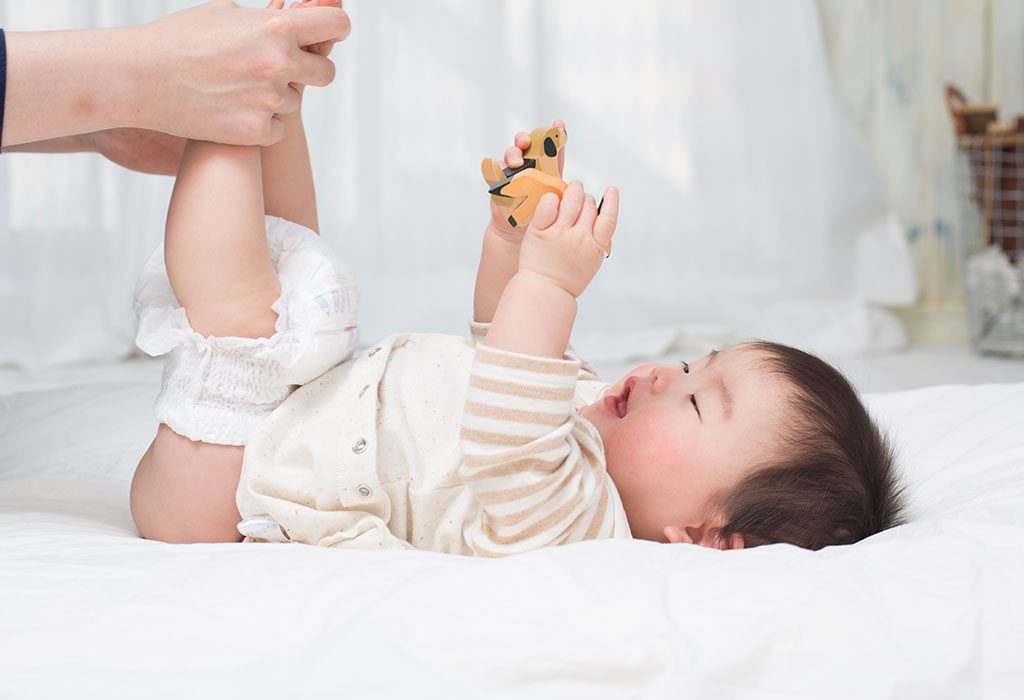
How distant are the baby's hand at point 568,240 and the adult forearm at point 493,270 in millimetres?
220

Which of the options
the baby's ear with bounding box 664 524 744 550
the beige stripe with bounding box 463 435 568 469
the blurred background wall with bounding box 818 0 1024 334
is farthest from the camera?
the blurred background wall with bounding box 818 0 1024 334

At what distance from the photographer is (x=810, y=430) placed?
3.12 feet

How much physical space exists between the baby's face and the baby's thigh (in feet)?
1.14

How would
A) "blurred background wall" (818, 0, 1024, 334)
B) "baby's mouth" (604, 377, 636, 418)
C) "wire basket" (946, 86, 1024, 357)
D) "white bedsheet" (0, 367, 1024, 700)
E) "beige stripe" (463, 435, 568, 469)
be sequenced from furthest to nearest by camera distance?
"blurred background wall" (818, 0, 1024, 334) < "wire basket" (946, 86, 1024, 357) < "baby's mouth" (604, 377, 636, 418) < "beige stripe" (463, 435, 568, 469) < "white bedsheet" (0, 367, 1024, 700)

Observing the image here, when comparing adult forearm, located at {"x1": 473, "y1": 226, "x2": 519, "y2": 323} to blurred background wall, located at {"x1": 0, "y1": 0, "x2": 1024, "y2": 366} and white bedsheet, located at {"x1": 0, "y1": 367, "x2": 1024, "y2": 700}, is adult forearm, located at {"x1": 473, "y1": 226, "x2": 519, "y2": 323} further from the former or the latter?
blurred background wall, located at {"x1": 0, "y1": 0, "x2": 1024, "y2": 366}

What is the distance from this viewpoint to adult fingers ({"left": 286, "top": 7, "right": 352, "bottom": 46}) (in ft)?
3.22

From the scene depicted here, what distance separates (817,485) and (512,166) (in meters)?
0.40

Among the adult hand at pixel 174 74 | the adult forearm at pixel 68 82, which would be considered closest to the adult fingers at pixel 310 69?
the adult hand at pixel 174 74

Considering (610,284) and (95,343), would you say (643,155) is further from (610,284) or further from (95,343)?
(95,343)

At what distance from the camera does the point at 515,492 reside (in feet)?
2.82

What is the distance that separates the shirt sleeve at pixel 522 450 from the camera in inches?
33.7

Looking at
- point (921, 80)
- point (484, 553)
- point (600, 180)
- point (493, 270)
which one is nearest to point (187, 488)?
point (484, 553)

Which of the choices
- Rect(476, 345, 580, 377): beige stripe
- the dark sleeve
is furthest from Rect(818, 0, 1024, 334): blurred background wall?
the dark sleeve

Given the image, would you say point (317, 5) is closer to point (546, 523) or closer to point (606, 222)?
point (606, 222)
